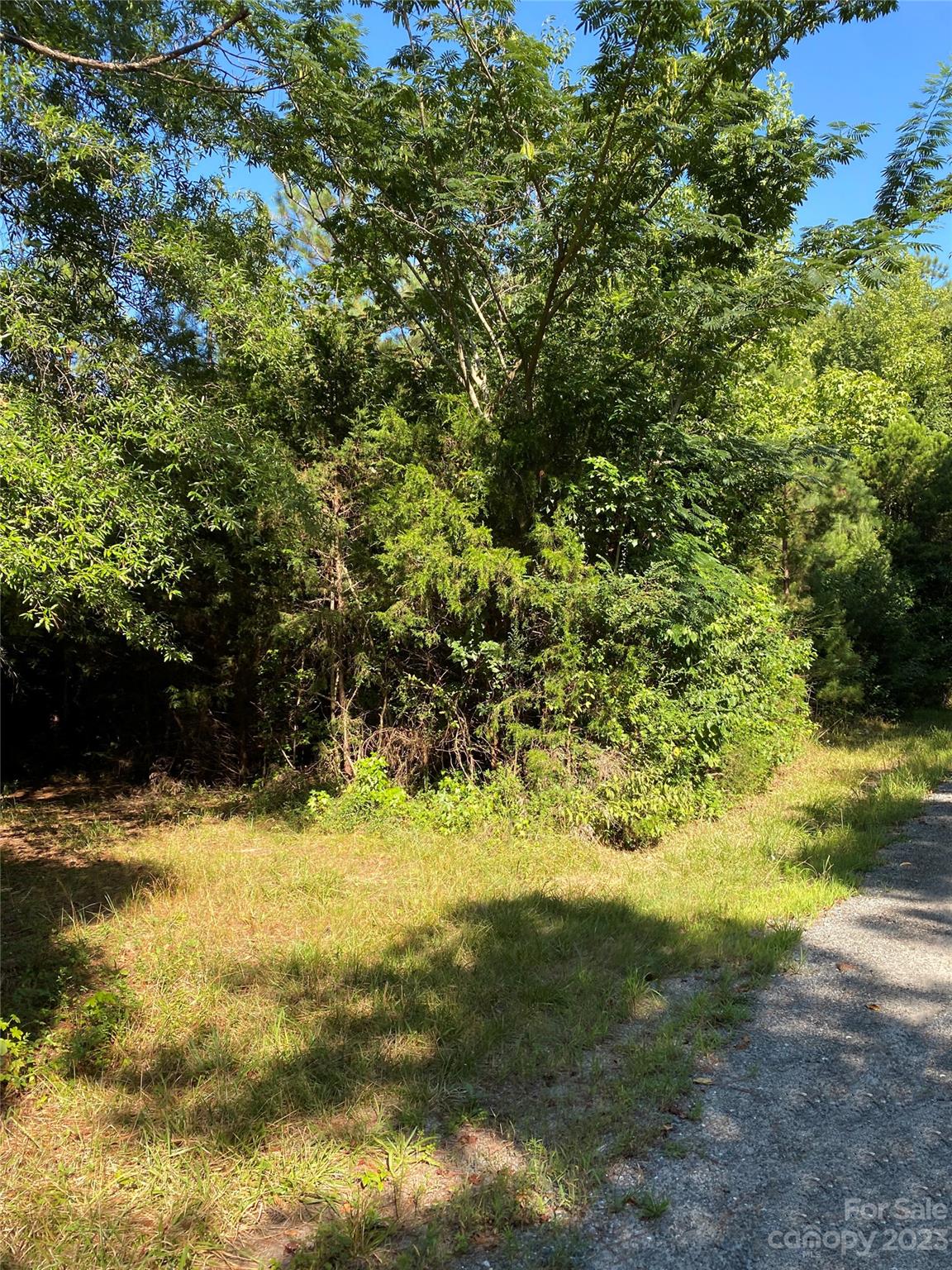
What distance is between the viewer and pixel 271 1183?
276cm

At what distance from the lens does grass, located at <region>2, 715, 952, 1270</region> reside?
2646 millimetres

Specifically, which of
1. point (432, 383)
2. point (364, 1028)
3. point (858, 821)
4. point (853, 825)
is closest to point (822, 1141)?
point (364, 1028)

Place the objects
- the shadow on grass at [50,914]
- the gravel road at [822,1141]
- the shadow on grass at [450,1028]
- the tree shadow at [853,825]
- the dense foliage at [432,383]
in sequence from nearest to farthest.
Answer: the gravel road at [822,1141] < the shadow on grass at [450,1028] < the shadow on grass at [50,914] < the dense foliage at [432,383] < the tree shadow at [853,825]

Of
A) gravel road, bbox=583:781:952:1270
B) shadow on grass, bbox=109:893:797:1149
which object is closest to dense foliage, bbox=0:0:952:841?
shadow on grass, bbox=109:893:797:1149

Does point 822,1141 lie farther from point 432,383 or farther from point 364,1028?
point 432,383

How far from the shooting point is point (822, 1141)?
9.27ft

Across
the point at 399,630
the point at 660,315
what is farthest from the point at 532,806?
the point at 660,315

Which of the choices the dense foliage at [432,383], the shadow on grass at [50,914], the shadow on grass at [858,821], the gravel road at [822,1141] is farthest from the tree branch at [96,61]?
the shadow on grass at [858,821]

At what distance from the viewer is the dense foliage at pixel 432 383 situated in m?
5.35

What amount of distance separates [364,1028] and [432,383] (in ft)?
25.4

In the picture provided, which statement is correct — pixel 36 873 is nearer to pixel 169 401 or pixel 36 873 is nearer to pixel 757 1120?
pixel 169 401

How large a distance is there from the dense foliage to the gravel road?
3443 mm

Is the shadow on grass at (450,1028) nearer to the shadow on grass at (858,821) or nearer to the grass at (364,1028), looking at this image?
the grass at (364,1028)

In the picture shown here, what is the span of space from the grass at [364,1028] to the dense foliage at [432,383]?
6.15 ft
